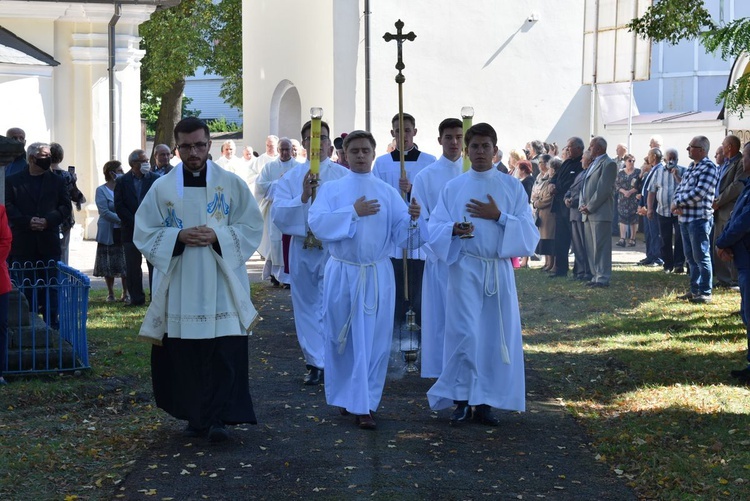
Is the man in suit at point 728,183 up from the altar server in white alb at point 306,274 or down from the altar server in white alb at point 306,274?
up

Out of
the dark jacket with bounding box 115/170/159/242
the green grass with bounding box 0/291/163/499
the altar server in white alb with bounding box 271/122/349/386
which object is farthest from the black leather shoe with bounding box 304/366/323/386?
the dark jacket with bounding box 115/170/159/242

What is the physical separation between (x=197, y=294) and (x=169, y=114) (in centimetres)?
2928

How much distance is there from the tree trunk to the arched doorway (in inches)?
258

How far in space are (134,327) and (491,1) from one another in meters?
15.0

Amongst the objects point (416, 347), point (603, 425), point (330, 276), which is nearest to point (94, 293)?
point (416, 347)

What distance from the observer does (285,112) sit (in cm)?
2897

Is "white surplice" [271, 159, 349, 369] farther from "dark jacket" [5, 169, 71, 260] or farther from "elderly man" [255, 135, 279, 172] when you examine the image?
"elderly man" [255, 135, 279, 172]

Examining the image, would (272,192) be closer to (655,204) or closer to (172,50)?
(655,204)

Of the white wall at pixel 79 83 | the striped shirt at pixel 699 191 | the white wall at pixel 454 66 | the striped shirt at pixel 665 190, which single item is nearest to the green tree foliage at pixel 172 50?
the white wall at pixel 454 66

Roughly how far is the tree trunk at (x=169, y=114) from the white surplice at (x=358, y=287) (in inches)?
1067

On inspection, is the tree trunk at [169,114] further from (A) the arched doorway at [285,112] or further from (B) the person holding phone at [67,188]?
(B) the person holding phone at [67,188]

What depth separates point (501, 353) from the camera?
767cm

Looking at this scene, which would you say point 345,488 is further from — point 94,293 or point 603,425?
point 94,293

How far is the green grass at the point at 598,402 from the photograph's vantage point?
653 cm
